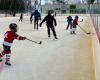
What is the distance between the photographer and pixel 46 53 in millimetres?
12500

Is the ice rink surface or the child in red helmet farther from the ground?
the child in red helmet

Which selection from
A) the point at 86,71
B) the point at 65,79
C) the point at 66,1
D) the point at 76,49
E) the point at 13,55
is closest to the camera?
the point at 65,79

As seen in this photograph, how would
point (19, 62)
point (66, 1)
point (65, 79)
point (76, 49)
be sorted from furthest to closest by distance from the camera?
1. point (66, 1)
2. point (76, 49)
3. point (19, 62)
4. point (65, 79)

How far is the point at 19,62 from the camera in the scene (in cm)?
1026

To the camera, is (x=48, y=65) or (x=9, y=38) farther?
(x=48, y=65)

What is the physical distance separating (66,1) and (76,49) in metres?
129

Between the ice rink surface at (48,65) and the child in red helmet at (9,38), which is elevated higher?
the child in red helmet at (9,38)

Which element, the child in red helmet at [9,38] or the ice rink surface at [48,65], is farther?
the child in red helmet at [9,38]

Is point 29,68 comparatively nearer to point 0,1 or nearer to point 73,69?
point 73,69

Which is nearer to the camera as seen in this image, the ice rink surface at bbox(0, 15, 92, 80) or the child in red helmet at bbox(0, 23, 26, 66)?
the ice rink surface at bbox(0, 15, 92, 80)

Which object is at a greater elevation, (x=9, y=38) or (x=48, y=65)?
(x=9, y=38)

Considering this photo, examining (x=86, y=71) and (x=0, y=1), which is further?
(x=0, y=1)

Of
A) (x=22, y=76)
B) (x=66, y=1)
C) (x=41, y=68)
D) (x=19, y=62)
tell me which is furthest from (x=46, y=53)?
(x=66, y=1)

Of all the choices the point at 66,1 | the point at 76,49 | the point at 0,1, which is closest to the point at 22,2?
the point at 0,1
